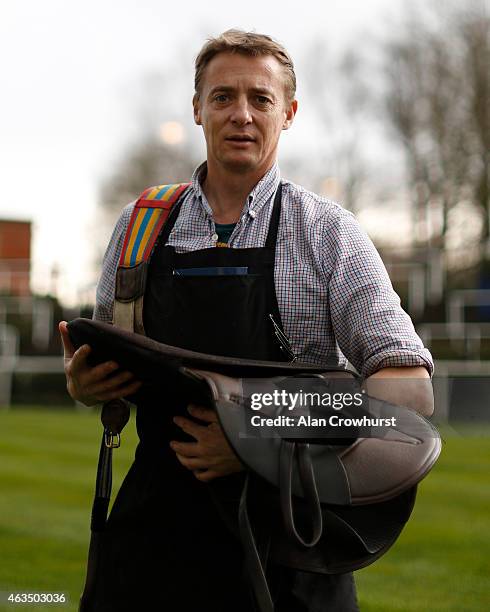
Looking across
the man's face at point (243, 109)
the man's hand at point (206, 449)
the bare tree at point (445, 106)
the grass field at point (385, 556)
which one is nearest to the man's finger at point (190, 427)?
the man's hand at point (206, 449)

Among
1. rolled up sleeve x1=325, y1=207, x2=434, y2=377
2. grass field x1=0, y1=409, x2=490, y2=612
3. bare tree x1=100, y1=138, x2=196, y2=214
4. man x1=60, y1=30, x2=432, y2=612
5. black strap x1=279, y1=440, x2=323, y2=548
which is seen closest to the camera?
black strap x1=279, y1=440, x2=323, y2=548

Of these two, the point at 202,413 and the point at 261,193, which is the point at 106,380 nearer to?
the point at 202,413

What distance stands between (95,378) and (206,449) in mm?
325

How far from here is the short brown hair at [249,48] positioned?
2.47 metres

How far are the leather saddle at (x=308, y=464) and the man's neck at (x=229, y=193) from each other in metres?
0.47

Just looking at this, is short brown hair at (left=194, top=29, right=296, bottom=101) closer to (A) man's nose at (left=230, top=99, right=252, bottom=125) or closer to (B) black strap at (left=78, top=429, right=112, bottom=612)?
(A) man's nose at (left=230, top=99, right=252, bottom=125)

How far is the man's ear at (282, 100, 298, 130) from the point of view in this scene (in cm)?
262

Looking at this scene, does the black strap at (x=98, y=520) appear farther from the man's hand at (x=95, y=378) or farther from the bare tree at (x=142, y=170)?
the bare tree at (x=142, y=170)

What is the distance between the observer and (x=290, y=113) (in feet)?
8.70

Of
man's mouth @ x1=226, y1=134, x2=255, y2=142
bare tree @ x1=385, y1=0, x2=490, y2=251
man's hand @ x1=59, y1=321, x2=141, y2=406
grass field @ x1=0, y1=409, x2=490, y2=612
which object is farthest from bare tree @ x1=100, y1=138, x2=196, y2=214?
man's hand @ x1=59, y1=321, x2=141, y2=406

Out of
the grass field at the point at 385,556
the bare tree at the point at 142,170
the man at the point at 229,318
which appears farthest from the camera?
the bare tree at the point at 142,170

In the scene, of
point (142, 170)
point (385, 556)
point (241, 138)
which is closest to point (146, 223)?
point (241, 138)

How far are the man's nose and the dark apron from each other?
233 mm

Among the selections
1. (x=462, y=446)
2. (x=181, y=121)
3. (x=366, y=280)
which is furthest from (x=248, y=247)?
(x=181, y=121)
